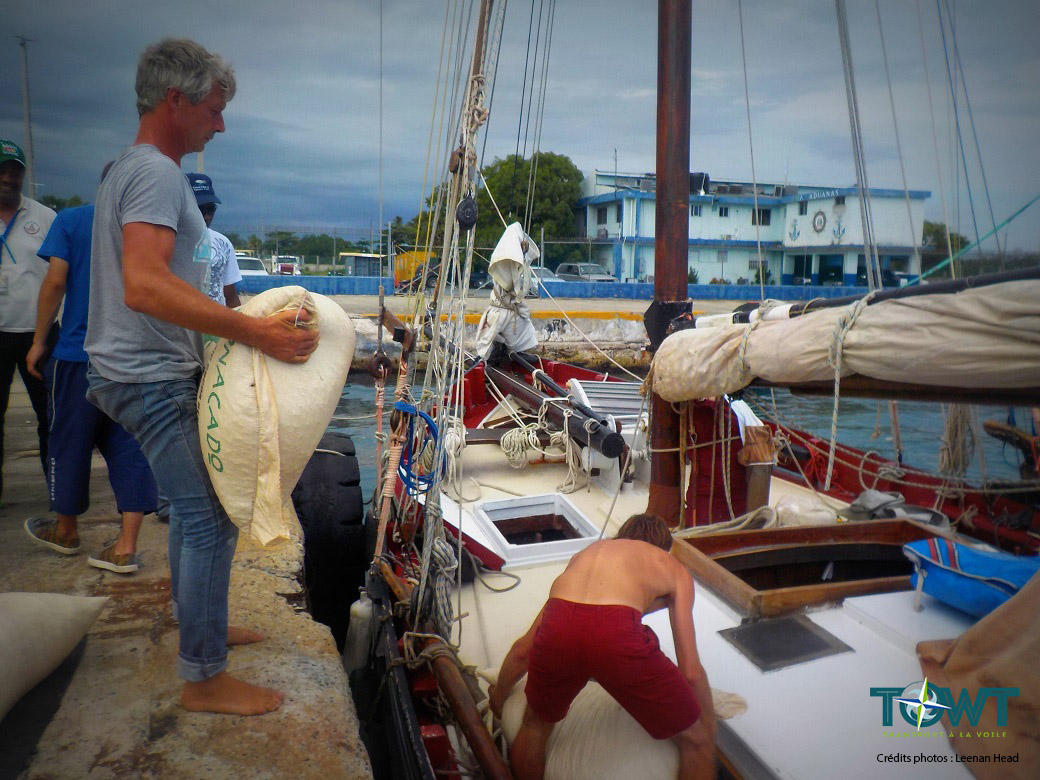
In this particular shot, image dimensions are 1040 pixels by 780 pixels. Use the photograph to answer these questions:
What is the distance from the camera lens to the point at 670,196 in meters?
3.42

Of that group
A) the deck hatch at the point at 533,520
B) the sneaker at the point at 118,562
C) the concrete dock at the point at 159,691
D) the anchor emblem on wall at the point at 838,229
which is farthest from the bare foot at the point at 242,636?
the anchor emblem on wall at the point at 838,229

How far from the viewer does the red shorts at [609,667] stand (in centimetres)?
171

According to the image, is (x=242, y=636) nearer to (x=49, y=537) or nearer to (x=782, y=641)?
(x=49, y=537)

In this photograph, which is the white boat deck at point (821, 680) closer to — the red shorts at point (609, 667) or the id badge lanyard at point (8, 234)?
the red shorts at point (609, 667)

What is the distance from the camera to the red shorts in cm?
171

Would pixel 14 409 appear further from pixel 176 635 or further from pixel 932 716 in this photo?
pixel 932 716

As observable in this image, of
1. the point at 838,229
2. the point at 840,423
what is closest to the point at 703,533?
the point at 840,423

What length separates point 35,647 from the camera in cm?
178

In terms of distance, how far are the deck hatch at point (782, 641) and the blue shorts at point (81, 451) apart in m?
2.17

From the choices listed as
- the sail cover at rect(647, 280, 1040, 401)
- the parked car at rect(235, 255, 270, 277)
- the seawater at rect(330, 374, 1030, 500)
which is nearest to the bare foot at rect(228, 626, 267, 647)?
the sail cover at rect(647, 280, 1040, 401)

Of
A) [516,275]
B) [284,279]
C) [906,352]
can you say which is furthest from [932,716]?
[284,279]

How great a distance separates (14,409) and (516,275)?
418 cm

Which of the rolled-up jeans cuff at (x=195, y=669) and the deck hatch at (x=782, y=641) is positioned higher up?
the rolled-up jeans cuff at (x=195, y=669)

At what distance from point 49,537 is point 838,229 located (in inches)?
1263
